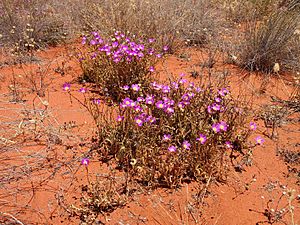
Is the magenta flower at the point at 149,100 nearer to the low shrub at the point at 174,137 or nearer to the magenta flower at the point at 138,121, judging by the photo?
the low shrub at the point at 174,137

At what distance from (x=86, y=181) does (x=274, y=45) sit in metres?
3.38

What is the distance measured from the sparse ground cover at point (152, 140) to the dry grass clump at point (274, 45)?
0.02m

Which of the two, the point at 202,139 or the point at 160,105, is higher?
the point at 160,105

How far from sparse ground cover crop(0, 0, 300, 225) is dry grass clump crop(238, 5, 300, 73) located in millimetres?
17

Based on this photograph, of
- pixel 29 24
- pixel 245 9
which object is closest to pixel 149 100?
pixel 29 24

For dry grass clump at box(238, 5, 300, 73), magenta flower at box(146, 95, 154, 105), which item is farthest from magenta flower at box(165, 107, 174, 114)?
dry grass clump at box(238, 5, 300, 73)

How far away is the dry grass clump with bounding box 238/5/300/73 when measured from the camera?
412 cm

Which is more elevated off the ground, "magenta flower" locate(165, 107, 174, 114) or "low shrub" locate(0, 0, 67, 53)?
"low shrub" locate(0, 0, 67, 53)

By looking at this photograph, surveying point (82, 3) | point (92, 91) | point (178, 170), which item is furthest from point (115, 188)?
point (82, 3)

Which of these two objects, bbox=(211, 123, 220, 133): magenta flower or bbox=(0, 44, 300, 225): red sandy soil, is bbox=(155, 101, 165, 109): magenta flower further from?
bbox=(0, 44, 300, 225): red sandy soil

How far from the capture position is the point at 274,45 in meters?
4.11

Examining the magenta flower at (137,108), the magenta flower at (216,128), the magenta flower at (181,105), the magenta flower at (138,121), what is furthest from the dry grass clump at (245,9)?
the magenta flower at (138,121)

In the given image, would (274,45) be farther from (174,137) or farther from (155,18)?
(174,137)

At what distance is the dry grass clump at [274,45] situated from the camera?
412cm
